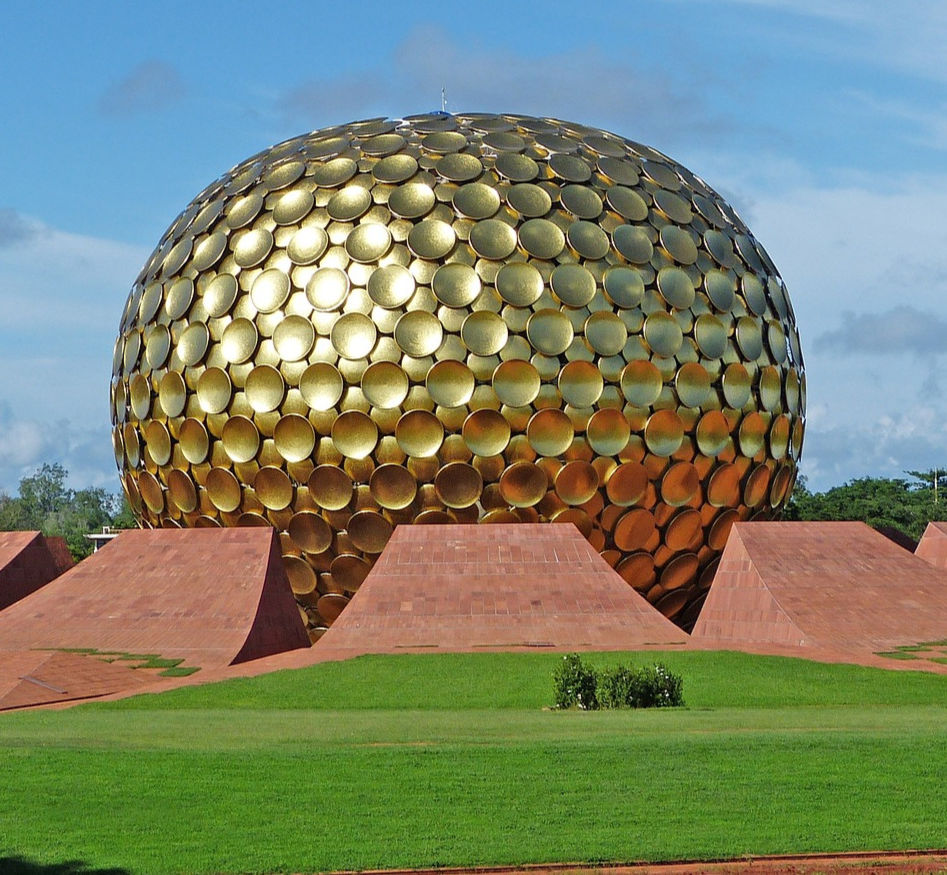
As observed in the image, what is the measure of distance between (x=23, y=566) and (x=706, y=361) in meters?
14.1

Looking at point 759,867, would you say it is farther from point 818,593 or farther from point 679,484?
point 679,484

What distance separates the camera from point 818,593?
22938 millimetres

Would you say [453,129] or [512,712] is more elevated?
[453,129]

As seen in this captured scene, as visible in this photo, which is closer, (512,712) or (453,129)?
(512,712)

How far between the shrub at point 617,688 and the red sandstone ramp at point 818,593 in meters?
4.43

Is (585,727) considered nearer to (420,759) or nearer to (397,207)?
(420,759)

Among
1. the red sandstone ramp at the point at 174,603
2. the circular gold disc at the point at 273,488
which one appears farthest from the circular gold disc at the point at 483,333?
the red sandstone ramp at the point at 174,603

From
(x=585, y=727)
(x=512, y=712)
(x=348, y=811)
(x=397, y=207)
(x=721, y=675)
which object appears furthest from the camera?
(x=397, y=207)

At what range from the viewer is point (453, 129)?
87.5ft

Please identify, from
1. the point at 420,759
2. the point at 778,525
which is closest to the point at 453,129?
the point at 778,525

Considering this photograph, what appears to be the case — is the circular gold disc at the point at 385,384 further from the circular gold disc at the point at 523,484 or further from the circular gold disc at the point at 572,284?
the circular gold disc at the point at 572,284

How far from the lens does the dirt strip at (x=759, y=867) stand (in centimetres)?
921

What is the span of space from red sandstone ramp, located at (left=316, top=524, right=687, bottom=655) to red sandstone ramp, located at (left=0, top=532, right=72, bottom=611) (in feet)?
28.5

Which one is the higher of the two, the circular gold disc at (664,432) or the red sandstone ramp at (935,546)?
the circular gold disc at (664,432)
